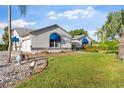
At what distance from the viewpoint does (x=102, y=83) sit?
26.0 feet

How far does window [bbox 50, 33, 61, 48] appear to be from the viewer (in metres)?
21.5

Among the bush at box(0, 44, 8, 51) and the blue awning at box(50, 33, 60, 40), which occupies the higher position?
the blue awning at box(50, 33, 60, 40)

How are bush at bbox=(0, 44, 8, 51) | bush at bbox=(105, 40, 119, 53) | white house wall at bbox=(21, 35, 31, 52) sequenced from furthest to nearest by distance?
bush at bbox=(0, 44, 8, 51) → white house wall at bbox=(21, 35, 31, 52) → bush at bbox=(105, 40, 119, 53)

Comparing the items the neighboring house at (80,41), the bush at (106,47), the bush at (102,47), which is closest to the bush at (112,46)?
the bush at (106,47)

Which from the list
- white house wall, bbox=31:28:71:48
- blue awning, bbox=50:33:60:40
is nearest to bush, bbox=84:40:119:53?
white house wall, bbox=31:28:71:48

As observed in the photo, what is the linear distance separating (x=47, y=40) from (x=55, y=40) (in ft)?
2.82

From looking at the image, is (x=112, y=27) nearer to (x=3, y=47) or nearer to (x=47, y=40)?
(x=47, y=40)

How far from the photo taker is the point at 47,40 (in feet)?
69.5

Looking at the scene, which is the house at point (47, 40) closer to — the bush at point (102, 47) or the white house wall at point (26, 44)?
the white house wall at point (26, 44)

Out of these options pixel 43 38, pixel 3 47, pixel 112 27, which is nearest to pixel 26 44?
pixel 43 38

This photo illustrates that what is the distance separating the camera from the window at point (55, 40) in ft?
70.5

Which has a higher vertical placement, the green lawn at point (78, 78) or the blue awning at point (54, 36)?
the blue awning at point (54, 36)

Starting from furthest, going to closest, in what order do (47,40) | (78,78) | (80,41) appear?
(80,41), (47,40), (78,78)

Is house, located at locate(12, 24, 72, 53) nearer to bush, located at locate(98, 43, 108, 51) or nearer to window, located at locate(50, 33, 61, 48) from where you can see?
window, located at locate(50, 33, 61, 48)
